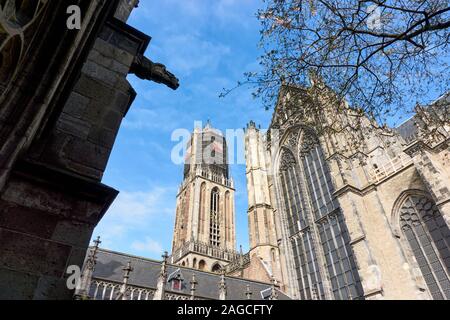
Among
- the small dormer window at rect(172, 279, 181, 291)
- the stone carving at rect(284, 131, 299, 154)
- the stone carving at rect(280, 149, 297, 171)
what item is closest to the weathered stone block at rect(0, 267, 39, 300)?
the small dormer window at rect(172, 279, 181, 291)

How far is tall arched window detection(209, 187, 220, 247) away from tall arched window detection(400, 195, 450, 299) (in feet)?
101

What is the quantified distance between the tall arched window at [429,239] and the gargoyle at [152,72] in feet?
43.3

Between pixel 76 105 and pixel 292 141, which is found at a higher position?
pixel 292 141

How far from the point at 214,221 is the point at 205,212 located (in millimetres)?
2100

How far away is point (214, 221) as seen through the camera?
4366 cm

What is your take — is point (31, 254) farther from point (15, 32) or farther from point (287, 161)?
point (287, 161)

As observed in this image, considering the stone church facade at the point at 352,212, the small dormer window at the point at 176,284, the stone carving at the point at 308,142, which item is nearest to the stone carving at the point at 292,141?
the stone church facade at the point at 352,212

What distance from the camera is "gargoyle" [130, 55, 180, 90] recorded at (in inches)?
188

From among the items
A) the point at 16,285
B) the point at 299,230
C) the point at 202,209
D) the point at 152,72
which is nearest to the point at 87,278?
the point at 299,230

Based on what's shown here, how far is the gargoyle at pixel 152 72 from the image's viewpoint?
4.78m

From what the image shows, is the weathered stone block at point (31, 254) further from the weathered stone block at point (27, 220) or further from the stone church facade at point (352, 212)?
the stone church facade at point (352, 212)

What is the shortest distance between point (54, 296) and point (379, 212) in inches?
595
